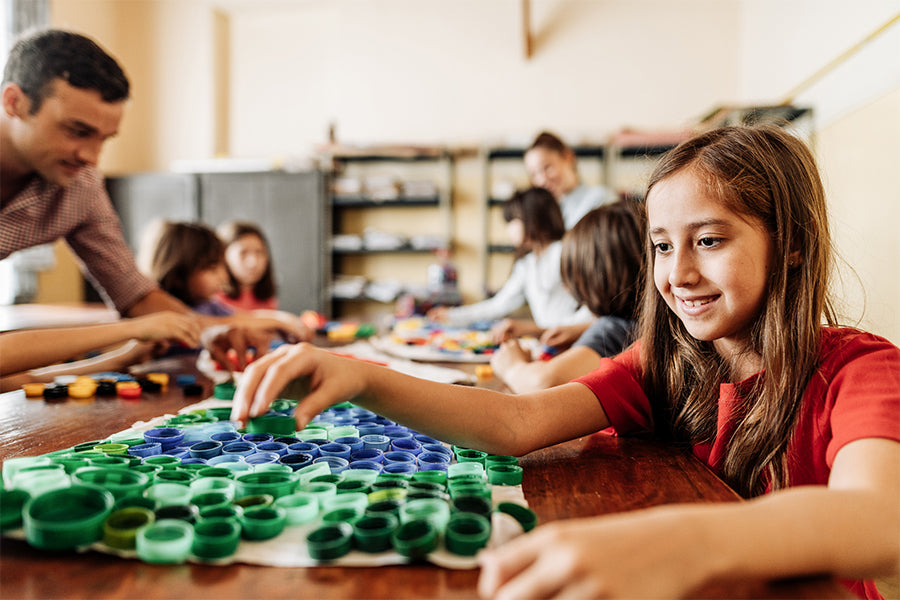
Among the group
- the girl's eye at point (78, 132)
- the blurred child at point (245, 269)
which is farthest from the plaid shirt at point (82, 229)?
the blurred child at point (245, 269)

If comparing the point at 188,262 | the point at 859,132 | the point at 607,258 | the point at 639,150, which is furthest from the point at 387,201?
the point at 607,258

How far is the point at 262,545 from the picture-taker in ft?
1.79

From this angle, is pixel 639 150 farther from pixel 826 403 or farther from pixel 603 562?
pixel 603 562

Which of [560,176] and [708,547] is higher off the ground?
[560,176]

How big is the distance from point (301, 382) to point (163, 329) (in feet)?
2.89

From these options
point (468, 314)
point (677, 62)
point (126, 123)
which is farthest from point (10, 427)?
point (126, 123)

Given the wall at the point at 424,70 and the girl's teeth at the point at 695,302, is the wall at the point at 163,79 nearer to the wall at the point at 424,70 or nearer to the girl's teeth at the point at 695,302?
the wall at the point at 424,70

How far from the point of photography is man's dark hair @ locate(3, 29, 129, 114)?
1.56 metres

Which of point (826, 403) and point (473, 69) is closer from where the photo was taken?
point (826, 403)

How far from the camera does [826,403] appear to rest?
2.40 feet

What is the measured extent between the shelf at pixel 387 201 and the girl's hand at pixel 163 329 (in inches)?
136

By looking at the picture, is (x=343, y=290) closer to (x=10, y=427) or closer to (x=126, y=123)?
(x=126, y=123)

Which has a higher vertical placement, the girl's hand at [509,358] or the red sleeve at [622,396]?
the red sleeve at [622,396]

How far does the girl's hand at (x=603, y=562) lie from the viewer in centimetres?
39
